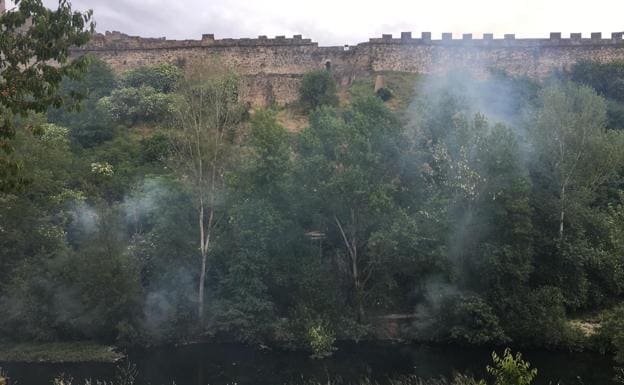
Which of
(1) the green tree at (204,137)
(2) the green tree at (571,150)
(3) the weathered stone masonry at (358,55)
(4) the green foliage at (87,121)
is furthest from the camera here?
(3) the weathered stone masonry at (358,55)

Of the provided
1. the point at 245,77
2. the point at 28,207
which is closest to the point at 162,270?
the point at 28,207

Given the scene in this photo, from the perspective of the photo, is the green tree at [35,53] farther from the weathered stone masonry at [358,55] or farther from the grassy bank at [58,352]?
the weathered stone masonry at [358,55]

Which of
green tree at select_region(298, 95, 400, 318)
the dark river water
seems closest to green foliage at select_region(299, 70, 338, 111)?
green tree at select_region(298, 95, 400, 318)

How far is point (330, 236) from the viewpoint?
28891 millimetres

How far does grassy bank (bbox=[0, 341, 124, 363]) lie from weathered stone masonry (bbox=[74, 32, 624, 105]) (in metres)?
27.8

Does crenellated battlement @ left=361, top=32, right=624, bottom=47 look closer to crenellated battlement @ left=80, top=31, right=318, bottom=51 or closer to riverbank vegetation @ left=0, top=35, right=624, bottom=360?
crenellated battlement @ left=80, top=31, right=318, bottom=51

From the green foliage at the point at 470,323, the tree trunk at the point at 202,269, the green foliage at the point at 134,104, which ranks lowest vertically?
the green foliage at the point at 470,323

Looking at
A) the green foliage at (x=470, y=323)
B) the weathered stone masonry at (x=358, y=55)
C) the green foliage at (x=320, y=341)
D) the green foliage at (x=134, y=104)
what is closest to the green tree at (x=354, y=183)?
the green foliage at (x=320, y=341)

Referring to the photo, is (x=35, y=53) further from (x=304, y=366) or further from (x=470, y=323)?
(x=470, y=323)

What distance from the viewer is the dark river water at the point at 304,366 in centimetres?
2133

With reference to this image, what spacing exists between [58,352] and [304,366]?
1047 cm

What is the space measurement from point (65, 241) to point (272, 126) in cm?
1152

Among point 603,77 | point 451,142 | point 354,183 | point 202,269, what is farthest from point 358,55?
point 202,269

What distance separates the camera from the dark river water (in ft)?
70.0
